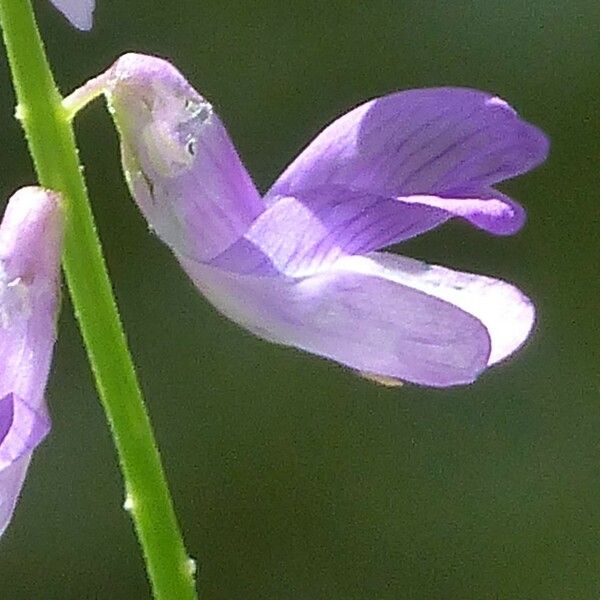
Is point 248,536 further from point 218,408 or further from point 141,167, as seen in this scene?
point 141,167

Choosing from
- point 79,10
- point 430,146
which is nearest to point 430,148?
point 430,146

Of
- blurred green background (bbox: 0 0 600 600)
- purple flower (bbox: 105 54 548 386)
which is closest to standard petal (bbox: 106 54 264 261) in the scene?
purple flower (bbox: 105 54 548 386)

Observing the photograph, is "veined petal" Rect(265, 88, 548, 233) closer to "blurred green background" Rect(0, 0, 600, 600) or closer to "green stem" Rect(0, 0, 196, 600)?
"green stem" Rect(0, 0, 196, 600)

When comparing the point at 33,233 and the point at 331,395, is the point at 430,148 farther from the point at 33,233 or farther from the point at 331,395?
the point at 331,395

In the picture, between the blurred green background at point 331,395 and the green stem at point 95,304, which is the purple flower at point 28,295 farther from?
the blurred green background at point 331,395

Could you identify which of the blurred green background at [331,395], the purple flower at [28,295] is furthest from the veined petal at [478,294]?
the blurred green background at [331,395]
